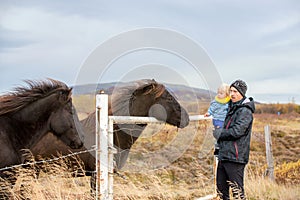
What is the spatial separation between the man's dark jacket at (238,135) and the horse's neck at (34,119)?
230 cm

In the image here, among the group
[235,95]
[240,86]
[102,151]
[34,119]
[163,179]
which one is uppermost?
[240,86]

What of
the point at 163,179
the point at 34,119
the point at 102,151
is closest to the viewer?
the point at 102,151

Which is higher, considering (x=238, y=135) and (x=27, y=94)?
(x=27, y=94)

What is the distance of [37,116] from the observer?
4883mm

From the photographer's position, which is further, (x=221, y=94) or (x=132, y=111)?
(x=132, y=111)

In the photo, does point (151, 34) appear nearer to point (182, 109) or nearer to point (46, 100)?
point (182, 109)

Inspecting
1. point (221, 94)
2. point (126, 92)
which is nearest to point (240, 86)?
point (221, 94)

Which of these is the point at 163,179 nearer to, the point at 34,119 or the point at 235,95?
the point at 235,95

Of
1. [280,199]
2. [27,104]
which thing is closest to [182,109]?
[280,199]

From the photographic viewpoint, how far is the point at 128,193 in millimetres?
5109

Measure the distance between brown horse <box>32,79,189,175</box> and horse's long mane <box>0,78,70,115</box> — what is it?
1189 mm

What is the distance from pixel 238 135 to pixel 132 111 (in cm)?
221

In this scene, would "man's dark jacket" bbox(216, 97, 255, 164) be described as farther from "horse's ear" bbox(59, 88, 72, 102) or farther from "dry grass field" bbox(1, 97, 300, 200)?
"horse's ear" bbox(59, 88, 72, 102)

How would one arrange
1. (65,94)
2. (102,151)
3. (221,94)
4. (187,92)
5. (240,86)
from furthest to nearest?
(187,92) → (221,94) → (65,94) → (240,86) → (102,151)
